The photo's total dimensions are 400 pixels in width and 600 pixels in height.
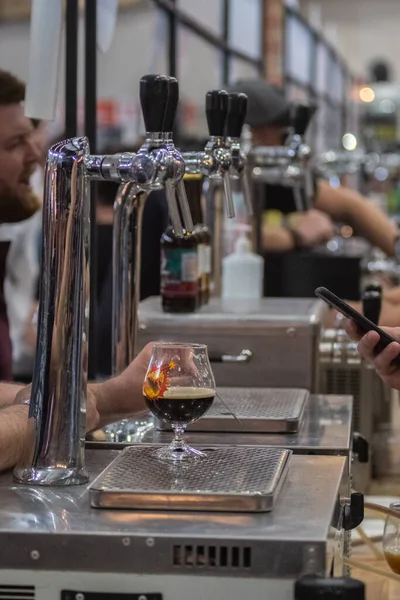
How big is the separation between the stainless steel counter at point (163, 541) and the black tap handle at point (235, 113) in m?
0.84

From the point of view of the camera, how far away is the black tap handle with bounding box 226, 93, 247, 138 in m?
1.78

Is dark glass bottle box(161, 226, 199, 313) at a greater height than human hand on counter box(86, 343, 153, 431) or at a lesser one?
greater

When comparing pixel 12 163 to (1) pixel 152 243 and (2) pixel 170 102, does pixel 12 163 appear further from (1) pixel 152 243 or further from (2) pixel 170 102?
(2) pixel 170 102

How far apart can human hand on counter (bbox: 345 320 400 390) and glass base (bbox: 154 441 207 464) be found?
333 mm

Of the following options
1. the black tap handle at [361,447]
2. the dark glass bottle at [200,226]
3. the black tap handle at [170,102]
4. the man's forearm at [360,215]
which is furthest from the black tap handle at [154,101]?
the man's forearm at [360,215]

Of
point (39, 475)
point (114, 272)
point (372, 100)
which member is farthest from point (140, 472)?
point (372, 100)

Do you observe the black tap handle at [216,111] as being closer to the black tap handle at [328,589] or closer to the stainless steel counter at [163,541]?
the stainless steel counter at [163,541]

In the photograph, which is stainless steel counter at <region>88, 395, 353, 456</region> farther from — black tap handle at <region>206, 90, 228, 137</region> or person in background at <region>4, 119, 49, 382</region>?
person in background at <region>4, 119, 49, 382</region>

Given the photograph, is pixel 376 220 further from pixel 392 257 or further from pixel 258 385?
pixel 258 385

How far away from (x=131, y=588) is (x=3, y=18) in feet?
7.10

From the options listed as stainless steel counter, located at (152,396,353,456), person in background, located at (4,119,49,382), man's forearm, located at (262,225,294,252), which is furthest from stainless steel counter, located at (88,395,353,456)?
man's forearm, located at (262,225,294,252)

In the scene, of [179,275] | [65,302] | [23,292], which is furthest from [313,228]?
[65,302]

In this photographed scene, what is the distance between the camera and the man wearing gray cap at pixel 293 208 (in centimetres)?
323

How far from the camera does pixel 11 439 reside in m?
1.24
